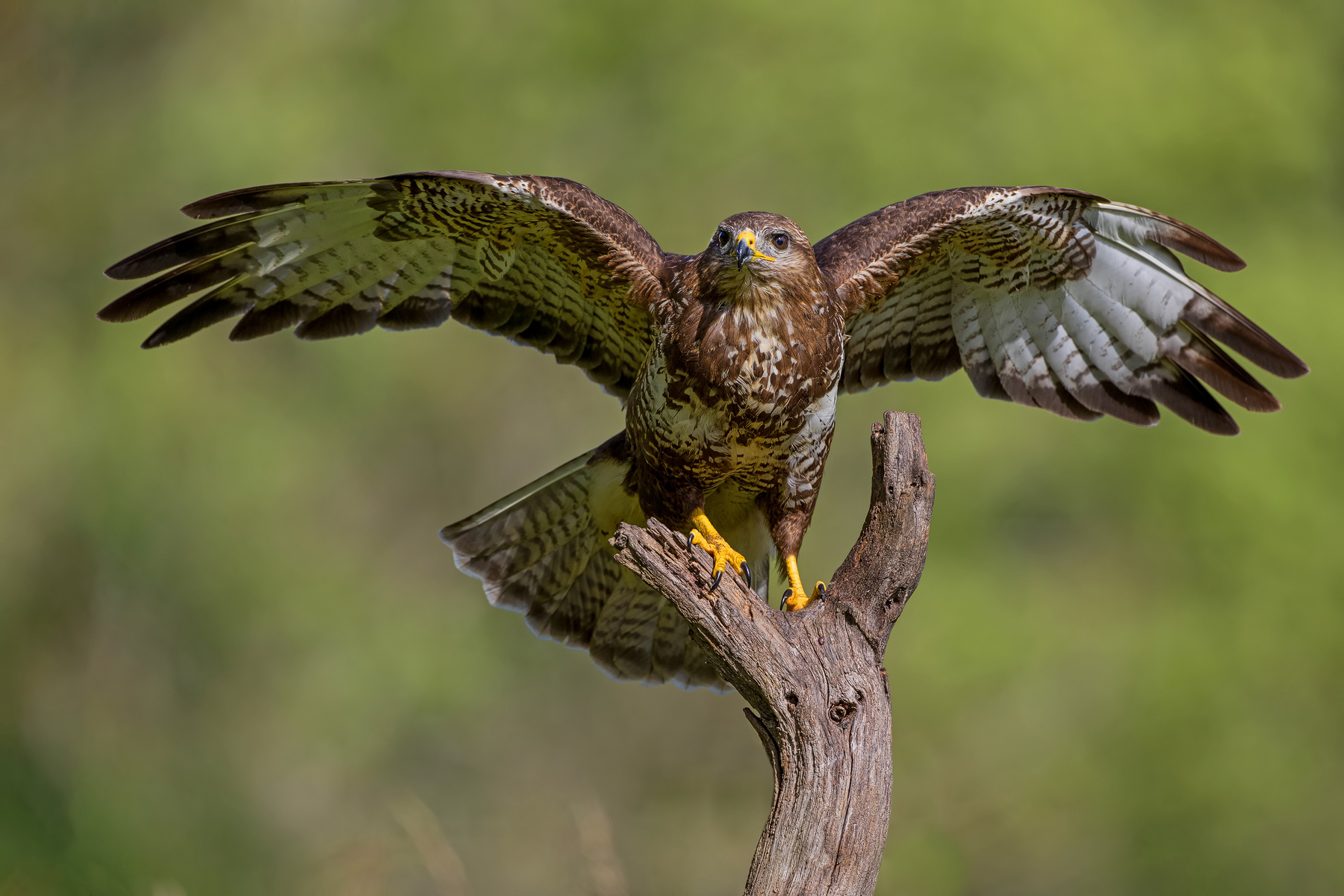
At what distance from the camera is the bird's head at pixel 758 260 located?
14.5ft

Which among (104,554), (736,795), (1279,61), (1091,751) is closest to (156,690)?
(104,554)

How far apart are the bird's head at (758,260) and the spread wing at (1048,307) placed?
412 mm

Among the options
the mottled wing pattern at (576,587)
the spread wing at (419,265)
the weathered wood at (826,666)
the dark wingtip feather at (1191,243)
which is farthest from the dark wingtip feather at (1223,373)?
the mottled wing pattern at (576,587)

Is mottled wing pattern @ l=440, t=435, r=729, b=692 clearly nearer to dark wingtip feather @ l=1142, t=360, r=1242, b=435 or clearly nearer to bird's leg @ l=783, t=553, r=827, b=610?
bird's leg @ l=783, t=553, r=827, b=610

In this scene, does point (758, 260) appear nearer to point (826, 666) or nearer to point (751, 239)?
point (751, 239)

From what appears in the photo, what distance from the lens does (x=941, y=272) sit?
5.48 metres

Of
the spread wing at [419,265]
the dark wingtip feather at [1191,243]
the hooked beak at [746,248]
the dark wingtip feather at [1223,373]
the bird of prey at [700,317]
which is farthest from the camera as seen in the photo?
the dark wingtip feather at [1223,373]

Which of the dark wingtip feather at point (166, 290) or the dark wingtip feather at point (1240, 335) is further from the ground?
the dark wingtip feather at point (1240, 335)

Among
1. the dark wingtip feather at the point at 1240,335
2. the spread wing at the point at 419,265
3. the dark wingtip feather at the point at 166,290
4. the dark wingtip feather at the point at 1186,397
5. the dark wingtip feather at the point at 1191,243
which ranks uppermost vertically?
the dark wingtip feather at the point at 1191,243

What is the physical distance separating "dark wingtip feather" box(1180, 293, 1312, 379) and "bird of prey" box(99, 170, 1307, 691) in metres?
0.01

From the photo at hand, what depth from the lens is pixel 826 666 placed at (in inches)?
158

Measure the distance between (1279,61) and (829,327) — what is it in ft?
37.2

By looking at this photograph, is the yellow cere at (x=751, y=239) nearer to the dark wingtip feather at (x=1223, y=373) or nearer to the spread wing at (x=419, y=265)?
the spread wing at (x=419, y=265)

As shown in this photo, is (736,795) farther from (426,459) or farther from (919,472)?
(919,472)
